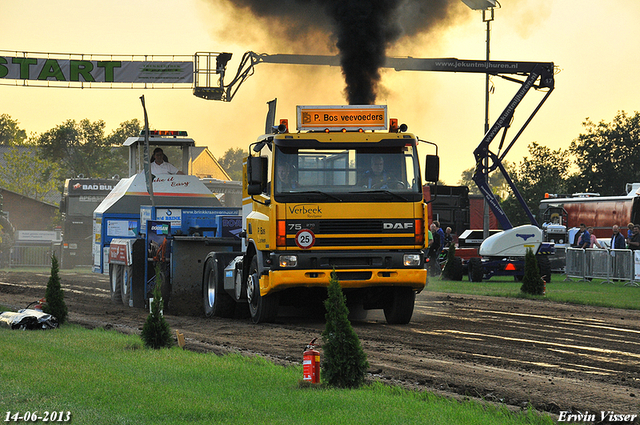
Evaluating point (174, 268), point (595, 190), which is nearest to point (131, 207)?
point (174, 268)

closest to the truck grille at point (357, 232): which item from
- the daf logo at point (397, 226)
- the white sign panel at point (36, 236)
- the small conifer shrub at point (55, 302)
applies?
the daf logo at point (397, 226)

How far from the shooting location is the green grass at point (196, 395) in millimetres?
6719

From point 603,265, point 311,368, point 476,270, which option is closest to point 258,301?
point 311,368

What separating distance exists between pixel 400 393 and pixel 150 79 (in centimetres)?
2697

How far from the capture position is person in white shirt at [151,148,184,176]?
2072 centimetres

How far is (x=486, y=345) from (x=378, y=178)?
126 inches

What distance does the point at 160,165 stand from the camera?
2088cm

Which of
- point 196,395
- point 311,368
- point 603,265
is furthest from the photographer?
point 603,265

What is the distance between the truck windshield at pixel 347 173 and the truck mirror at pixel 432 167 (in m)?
0.18

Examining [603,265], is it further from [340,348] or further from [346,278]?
[340,348]

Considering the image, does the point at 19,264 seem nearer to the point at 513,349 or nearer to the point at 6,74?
the point at 6,74

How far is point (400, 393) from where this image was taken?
7.75 metres

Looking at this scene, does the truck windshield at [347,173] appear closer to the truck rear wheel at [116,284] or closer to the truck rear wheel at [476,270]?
the truck rear wheel at [116,284]

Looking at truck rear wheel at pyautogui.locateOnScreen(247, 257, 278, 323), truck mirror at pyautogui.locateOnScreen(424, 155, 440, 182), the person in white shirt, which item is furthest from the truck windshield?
the person in white shirt
